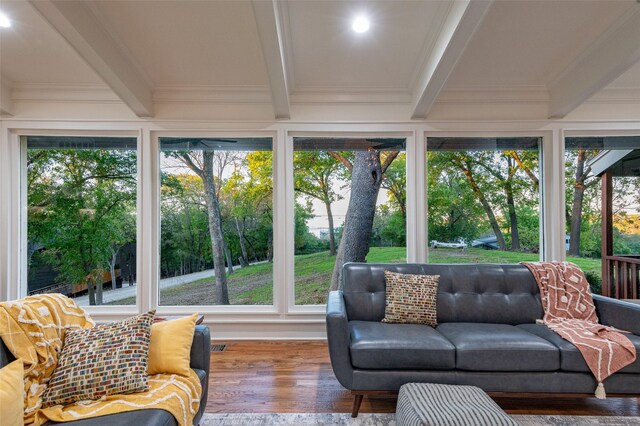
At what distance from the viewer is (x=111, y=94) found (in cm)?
318

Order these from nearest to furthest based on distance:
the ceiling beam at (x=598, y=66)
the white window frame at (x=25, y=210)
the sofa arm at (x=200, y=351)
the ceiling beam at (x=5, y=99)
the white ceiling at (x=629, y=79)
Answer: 1. the sofa arm at (x=200, y=351)
2. the ceiling beam at (x=598, y=66)
3. the white ceiling at (x=629, y=79)
4. the ceiling beam at (x=5, y=99)
5. the white window frame at (x=25, y=210)

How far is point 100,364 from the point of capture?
4.61 feet

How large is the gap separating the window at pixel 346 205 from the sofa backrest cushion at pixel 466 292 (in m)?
0.71

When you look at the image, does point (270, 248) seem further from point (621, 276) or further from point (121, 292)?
point (621, 276)

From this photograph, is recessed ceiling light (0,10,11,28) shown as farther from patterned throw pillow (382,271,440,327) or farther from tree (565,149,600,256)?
tree (565,149,600,256)

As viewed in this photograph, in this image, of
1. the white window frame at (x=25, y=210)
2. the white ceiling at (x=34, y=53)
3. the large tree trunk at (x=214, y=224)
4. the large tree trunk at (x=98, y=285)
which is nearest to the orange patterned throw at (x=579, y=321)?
the large tree trunk at (x=214, y=224)

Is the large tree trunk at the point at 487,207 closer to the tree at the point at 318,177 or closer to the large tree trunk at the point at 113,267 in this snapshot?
the tree at the point at 318,177

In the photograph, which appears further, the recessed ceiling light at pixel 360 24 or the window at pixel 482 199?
the window at pixel 482 199

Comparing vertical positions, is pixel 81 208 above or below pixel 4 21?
below

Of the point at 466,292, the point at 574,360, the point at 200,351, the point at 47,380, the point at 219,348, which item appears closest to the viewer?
the point at 47,380

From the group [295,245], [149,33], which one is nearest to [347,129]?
[295,245]

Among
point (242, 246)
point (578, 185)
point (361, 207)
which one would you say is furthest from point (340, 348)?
point (578, 185)

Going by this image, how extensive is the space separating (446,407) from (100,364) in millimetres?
1679

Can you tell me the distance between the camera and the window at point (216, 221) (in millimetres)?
3355
